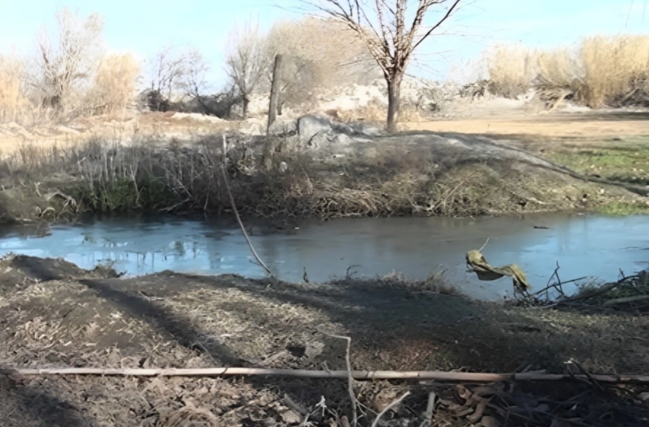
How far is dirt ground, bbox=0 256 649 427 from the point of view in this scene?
4.03 metres

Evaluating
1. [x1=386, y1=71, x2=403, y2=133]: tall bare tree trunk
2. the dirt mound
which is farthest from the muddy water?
[x1=386, y1=71, x2=403, y2=133]: tall bare tree trunk

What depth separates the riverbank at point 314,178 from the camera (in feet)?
47.7

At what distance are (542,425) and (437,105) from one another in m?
40.0

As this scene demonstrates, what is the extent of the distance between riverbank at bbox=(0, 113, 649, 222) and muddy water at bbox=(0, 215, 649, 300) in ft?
2.61

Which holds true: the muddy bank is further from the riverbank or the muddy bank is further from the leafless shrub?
the leafless shrub

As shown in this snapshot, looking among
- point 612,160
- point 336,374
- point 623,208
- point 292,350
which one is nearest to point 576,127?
point 612,160

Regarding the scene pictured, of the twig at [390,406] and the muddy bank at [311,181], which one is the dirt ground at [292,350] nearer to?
the twig at [390,406]

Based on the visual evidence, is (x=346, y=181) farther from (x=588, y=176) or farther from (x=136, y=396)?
(x=136, y=396)

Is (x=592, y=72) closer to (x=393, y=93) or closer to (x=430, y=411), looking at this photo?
(x=393, y=93)

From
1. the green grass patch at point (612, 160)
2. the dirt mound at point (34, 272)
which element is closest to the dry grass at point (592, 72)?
the green grass patch at point (612, 160)

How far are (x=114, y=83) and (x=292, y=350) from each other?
37549 millimetres

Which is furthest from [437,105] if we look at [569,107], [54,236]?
[54,236]

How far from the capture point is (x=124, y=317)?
5.58 meters

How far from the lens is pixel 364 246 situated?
1129 centimetres
